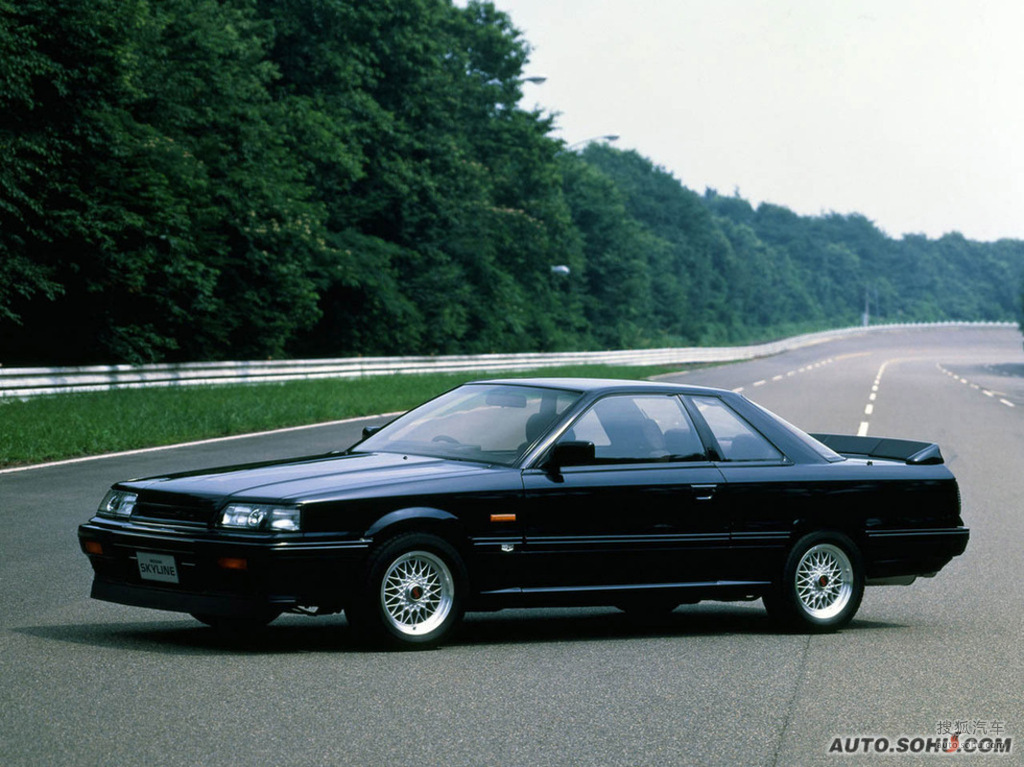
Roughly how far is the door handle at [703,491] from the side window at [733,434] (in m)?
0.30

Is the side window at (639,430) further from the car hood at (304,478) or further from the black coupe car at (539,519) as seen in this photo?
the car hood at (304,478)

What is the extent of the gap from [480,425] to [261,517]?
157 centimetres

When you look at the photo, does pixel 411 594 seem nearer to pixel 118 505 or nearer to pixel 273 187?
pixel 118 505

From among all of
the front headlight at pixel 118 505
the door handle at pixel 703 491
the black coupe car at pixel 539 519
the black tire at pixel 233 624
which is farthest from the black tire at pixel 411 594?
the door handle at pixel 703 491

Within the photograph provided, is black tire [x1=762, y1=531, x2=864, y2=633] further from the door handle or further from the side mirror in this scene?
the side mirror

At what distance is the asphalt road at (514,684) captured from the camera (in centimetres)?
556

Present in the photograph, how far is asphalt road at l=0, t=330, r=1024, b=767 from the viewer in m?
5.56

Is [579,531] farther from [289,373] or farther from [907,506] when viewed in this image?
A: [289,373]

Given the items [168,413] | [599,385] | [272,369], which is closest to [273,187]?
[272,369]

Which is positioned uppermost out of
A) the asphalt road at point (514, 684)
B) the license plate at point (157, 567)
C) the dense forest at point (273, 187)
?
the dense forest at point (273, 187)

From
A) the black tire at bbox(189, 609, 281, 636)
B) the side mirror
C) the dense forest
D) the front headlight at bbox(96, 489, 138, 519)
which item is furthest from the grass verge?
the side mirror

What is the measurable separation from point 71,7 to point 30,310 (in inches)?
285

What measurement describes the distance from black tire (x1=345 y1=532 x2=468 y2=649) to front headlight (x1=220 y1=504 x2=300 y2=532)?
0.43m

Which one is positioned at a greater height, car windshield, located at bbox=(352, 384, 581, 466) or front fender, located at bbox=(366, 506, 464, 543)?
car windshield, located at bbox=(352, 384, 581, 466)
